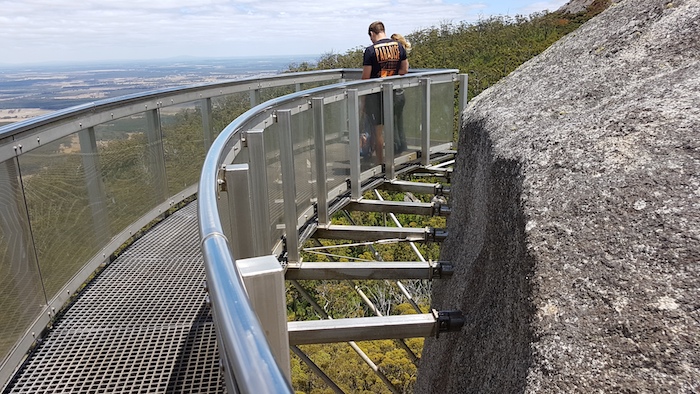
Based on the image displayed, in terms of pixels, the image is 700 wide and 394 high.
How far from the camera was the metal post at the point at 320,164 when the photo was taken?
6094 mm

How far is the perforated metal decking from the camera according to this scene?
3.25 m

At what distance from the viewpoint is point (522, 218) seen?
3.19 m

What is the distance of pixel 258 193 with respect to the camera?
13.5 feet

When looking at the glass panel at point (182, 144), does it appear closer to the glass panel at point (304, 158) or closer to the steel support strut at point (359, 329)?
the glass panel at point (304, 158)

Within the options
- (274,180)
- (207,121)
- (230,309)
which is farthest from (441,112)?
(230,309)

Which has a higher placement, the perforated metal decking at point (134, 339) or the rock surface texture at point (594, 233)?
the rock surface texture at point (594, 233)

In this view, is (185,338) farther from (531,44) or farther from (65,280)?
(531,44)

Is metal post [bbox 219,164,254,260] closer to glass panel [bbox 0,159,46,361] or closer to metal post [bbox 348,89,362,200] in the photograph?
glass panel [bbox 0,159,46,361]

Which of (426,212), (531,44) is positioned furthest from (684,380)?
(531,44)

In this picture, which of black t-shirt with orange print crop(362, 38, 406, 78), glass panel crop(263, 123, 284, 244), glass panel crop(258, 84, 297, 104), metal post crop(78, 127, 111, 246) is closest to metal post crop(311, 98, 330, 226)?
glass panel crop(263, 123, 284, 244)

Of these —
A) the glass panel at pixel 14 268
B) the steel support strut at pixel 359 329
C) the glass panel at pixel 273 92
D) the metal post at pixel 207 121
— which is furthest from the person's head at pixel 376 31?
the glass panel at pixel 14 268

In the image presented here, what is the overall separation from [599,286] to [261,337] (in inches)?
72.2

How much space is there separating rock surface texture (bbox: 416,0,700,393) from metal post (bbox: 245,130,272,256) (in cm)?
139

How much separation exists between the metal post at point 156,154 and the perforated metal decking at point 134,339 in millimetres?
1321
